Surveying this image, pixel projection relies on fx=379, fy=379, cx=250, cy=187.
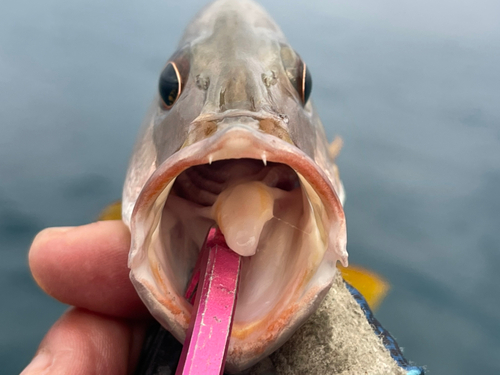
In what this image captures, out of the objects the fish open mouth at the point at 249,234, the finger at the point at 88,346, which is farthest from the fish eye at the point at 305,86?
the finger at the point at 88,346

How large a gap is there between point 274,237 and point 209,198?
0.10 meters

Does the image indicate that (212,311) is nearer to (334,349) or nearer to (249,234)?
(249,234)

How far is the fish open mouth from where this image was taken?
12.3 inches

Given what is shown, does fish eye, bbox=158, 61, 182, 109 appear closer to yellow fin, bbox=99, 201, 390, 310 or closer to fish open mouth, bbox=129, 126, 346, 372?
fish open mouth, bbox=129, 126, 346, 372

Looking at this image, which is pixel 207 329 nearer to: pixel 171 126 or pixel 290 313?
pixel 290 313

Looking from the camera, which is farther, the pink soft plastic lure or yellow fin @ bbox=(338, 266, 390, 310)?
yellow fin @ bbox=(338, 266, 390, 310)

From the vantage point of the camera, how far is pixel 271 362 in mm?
490

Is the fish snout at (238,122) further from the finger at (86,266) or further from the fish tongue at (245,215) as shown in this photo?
the finger at (86,266)

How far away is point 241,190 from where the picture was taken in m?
0.42

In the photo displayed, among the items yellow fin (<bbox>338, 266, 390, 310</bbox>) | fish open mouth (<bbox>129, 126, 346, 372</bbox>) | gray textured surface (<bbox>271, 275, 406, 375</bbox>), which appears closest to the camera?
fish open mouth (<bbox>129, 126, 346, 372</bbox>)

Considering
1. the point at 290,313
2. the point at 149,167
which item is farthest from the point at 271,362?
the point at 149,167

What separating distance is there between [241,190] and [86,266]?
0.36 metres

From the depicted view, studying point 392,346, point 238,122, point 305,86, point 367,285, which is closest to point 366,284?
point 367,285

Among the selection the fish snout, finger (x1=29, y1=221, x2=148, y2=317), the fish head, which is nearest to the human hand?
finger (x1=29, y1=221, x2=148, y2=317)
